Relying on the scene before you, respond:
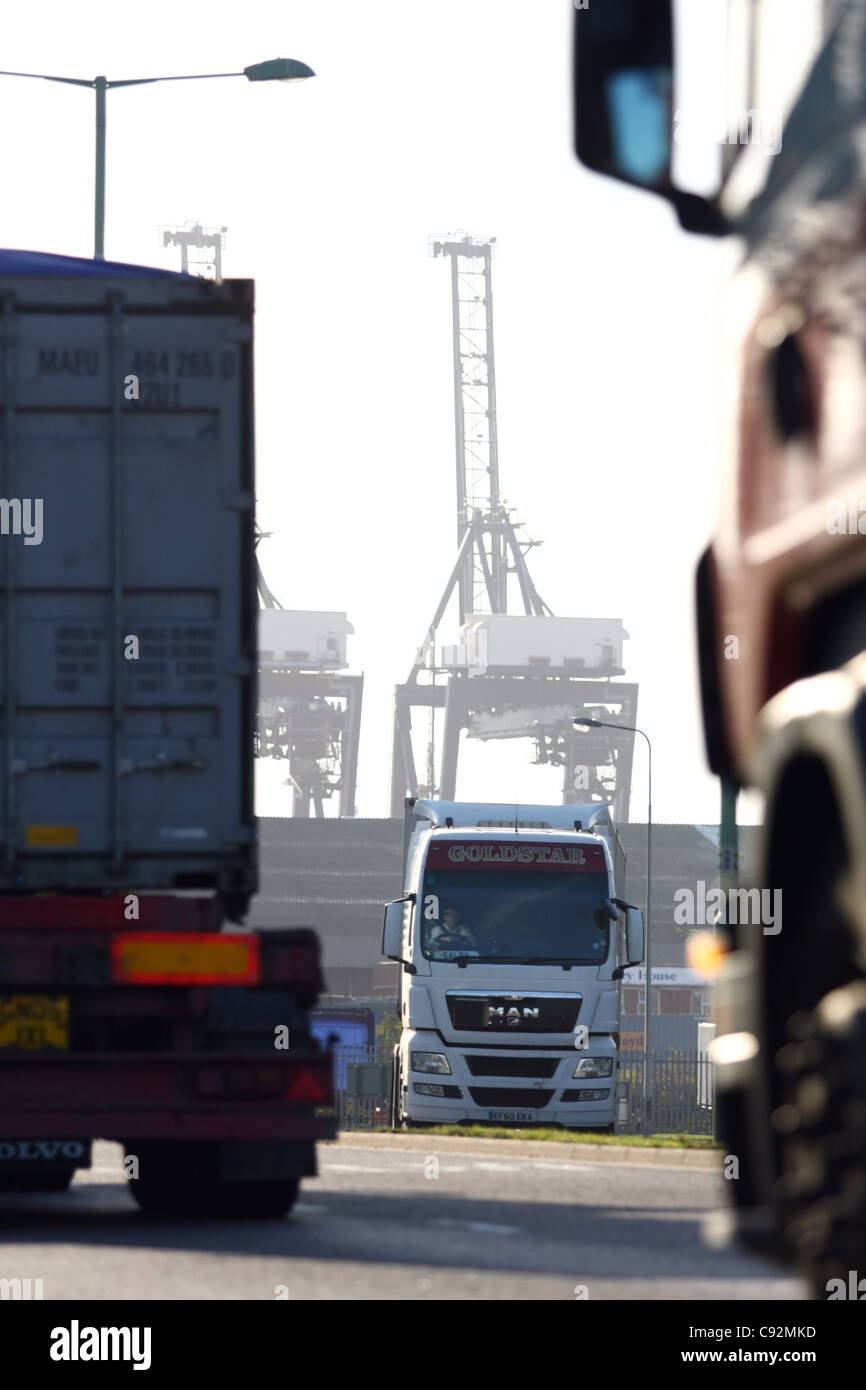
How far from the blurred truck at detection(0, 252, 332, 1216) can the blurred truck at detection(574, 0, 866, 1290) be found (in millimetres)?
6474

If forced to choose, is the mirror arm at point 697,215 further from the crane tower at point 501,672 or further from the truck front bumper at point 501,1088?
the crane tower at point 501,672

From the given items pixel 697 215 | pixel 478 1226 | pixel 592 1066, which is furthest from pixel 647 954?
pixel 697 215

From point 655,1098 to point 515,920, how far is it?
54.2 feet

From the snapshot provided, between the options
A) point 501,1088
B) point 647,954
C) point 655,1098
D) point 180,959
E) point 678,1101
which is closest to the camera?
point 180,959

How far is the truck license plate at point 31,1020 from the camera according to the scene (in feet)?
37.7

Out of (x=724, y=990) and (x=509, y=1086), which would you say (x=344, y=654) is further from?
(x=724, y=990)

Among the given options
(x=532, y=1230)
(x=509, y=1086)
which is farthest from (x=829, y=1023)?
(x=509, y=1086)

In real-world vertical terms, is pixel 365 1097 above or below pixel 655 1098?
above

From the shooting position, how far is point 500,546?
Result: 5399 inches

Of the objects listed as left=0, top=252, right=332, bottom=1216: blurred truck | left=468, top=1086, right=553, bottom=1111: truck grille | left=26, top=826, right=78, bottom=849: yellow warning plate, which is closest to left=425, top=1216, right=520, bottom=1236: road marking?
left=0, top=252, right=332, bottom=1216: blurred truck

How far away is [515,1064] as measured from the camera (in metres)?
24.0

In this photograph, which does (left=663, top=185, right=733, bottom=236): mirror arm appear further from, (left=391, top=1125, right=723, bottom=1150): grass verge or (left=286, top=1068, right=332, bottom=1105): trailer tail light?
(left=391, top=1125, right=723, bottom=1150): grass verge

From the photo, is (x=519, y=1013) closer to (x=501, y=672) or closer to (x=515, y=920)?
(x=515, y=920)
